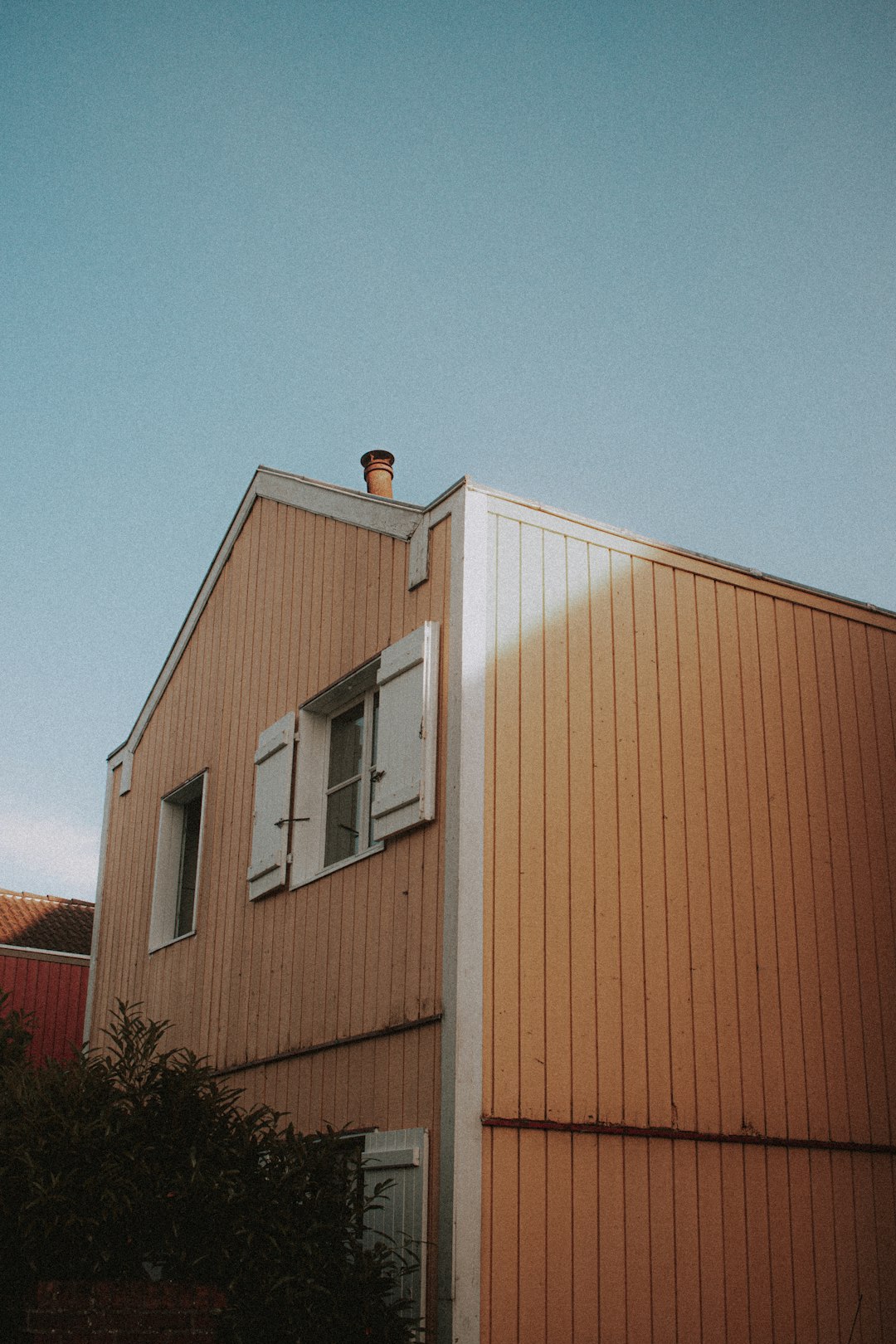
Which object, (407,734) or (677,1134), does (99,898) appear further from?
(677,1134)

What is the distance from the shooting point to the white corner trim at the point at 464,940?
20.3ft

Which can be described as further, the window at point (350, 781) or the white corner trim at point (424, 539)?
the window at point (350, 781)

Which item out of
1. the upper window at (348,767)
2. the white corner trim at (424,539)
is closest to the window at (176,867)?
the upper window at (348,767)

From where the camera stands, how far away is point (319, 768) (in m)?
9.02

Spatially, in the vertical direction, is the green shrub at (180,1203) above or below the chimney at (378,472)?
below

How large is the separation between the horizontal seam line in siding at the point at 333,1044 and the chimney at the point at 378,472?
431 cm

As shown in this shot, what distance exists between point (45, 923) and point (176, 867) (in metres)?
12.2

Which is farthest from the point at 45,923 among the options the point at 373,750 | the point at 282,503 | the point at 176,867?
the point at 373,750

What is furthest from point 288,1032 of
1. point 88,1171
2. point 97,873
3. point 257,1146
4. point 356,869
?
point 97,873

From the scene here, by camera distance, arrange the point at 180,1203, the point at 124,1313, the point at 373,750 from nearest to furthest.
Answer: the point at 124,1313
the point at 180,1203
the point at 373,750

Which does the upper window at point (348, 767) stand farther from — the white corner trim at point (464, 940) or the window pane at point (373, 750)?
the white corner trim at point (464, 940)

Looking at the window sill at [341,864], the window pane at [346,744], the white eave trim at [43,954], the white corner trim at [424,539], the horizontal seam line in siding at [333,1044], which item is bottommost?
the horizontal seam line in siding at [333,1044]

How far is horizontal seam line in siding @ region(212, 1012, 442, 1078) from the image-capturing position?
6871 millimetres

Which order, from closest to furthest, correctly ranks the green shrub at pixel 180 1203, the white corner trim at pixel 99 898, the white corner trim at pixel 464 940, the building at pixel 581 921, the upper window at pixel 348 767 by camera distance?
the green shrub at pixel 180 1203 < the white corner trim at pixel 464 940 < the building at pixel 581 921 < the upper window at pixel 348 767 < the white corner trim at pixel 99 898
